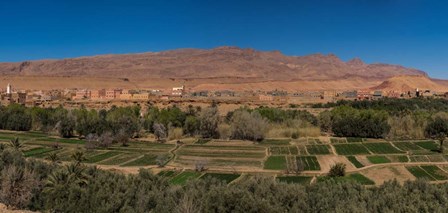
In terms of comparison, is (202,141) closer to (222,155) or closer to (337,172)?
(222,155)

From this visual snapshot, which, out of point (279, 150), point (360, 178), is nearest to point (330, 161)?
point (360, 178)

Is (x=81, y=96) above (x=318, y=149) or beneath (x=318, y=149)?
above

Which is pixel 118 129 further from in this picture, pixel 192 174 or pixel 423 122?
pixel 423 122

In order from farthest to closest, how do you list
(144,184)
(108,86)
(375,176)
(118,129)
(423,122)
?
(108,86)
(423,122)
(118,129)
(375,176)
(144,184)

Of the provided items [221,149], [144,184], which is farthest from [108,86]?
[144,184]

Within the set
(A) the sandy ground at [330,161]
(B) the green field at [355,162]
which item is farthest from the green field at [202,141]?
(B) the green field at [355,162]

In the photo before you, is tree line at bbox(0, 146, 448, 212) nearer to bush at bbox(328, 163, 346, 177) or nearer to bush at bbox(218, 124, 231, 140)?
bush at bbox(328, 163, 346, 177)
